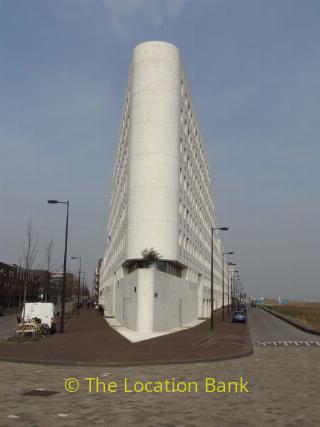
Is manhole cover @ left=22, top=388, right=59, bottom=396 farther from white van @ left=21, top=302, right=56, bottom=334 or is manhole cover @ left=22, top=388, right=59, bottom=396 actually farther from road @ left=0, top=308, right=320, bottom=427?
white van @ left=21, top=302, right=56, bottom=334

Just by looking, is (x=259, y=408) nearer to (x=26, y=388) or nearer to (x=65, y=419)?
(x=65, y=419)

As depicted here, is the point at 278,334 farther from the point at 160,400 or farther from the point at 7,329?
the point at 160,400

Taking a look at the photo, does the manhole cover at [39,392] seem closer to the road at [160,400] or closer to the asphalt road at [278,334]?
the road at [160,400]

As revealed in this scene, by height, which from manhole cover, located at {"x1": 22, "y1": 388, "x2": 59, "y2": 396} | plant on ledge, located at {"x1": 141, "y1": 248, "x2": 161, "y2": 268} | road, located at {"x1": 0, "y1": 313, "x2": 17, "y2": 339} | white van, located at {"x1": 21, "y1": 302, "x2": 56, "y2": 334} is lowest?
road, located at {"x1": 0, "y1": 313, "x2": 17, "y2": 339}

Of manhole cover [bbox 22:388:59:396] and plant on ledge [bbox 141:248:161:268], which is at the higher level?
plant on ledge [bbox 141:248:161:268]

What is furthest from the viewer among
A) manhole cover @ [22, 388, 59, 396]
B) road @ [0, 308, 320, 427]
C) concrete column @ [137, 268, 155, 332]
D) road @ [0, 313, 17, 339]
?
concrete column @ [137, 268, 155, 332]

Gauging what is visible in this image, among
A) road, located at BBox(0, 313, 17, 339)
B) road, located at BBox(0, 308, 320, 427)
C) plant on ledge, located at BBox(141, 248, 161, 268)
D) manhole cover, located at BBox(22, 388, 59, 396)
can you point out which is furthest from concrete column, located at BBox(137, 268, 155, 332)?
manhole cover, located at BBox(22, 388, 59, 396)

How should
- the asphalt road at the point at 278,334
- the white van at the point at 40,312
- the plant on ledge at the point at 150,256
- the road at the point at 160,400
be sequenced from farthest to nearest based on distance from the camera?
the plant on ledge at the point at 150,256
the asphalt road at the point at 278,334
the white van at the point at 40,312
the road at the point at 160,400

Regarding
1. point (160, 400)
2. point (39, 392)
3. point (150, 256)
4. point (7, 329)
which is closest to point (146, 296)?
point (150, 256)

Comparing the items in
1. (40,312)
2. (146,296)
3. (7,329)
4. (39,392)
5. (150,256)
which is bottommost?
(7,329)

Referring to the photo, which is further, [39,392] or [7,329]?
[7,329]

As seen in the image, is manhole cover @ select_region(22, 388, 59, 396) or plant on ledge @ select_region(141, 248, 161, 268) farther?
plant on ledge @ select_region(141, 248, 161, 268)

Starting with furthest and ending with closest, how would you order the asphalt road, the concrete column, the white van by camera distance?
the concrete column < the asphalt road < the white van

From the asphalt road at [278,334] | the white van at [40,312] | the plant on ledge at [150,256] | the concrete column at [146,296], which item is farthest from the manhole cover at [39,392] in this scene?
the plant on ledge at [150,256]
